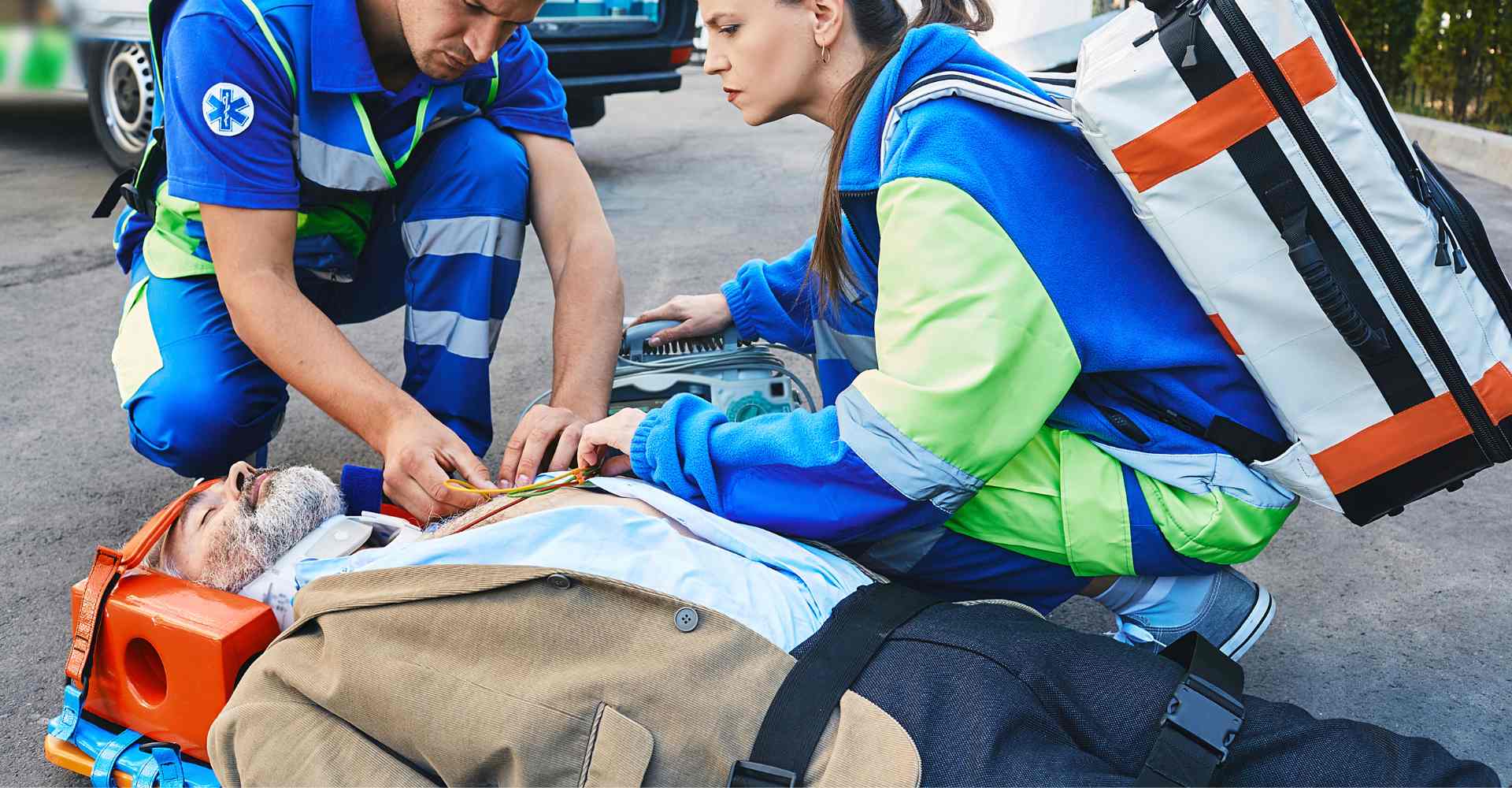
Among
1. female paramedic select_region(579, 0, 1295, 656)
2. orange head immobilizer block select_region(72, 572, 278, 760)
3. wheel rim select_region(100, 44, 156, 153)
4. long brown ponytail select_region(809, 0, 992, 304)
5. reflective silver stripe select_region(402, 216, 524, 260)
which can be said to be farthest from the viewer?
wheel rim select_region(100, 44, 156, 153)

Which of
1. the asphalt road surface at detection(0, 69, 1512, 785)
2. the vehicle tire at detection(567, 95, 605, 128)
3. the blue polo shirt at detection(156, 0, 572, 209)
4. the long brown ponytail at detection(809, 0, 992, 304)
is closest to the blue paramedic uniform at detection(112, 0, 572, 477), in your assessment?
the blue polo shirt at detection(156, 0, 572, 209)

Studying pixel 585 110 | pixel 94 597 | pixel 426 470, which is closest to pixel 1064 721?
pixel 426 470

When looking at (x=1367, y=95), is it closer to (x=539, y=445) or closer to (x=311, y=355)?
(x=539, y=445)

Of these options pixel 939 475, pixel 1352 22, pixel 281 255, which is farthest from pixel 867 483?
pixel 1352 22

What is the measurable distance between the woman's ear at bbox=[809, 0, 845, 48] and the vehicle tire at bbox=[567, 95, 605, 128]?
174 inches

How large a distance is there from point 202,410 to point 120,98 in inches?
166

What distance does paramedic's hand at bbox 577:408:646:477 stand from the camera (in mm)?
1929

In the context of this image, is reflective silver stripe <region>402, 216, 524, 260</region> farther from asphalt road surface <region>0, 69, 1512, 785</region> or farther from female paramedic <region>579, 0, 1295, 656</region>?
female paramedic <region>579, 0, 1295, 656</region>

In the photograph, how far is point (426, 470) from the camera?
212cm

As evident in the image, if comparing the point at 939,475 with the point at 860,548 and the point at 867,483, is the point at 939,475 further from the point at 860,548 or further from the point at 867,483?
the point at 860,548

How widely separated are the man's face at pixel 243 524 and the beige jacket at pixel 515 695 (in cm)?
40

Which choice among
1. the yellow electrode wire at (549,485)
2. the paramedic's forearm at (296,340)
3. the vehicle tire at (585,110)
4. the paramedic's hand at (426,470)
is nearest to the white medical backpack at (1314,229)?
the yellow electrode wire at (549,485)

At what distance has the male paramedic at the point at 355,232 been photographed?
7.45ft

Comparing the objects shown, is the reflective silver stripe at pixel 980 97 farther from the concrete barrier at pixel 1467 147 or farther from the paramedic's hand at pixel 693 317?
the concrete barrier at pixel 1467 147
